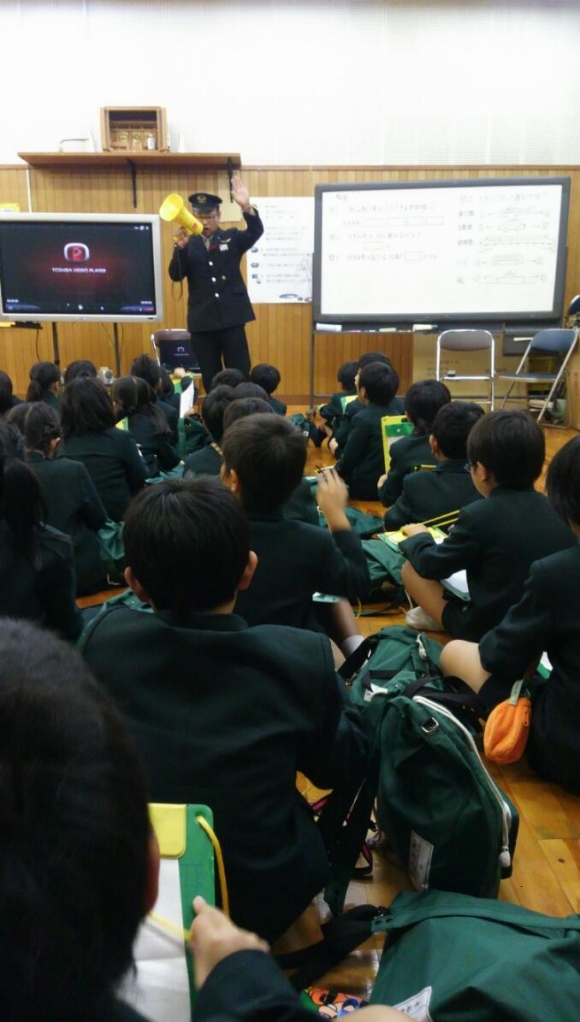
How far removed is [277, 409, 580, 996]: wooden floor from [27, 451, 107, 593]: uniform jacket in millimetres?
1241

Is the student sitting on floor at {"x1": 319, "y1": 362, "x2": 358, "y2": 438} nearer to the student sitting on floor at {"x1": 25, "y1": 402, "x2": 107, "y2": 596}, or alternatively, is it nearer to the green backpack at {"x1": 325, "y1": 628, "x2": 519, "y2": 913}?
the student sitting on floor at {"x1": 25, "y1": 402, "x2": 107, "y2": 596}

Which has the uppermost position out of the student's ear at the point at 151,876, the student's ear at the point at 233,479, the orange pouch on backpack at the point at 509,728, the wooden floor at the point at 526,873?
the student's ear at the point at 151,876

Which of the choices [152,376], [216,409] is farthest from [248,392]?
[152,376]

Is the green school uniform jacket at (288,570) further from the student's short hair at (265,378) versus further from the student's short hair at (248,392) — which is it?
the student's short hair at (265,378)

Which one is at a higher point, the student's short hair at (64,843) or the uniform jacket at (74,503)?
the student's short hair at (64,843)

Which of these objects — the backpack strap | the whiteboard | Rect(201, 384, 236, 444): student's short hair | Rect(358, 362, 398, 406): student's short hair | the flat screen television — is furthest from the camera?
the whiteboard

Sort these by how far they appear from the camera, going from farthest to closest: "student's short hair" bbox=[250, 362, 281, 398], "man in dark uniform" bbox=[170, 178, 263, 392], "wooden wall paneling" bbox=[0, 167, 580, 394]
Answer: "wooden wall paneling" bbox=[0, 167, 580, 394] < "man in dark uniform" bbox=[170, 178, 263, 392] < "student's short hair" bbox=[250, 362, 281, 398]

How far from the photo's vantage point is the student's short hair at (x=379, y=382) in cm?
372

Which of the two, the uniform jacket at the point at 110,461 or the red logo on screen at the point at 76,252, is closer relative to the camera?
the uniform jacket at the point at 110,461

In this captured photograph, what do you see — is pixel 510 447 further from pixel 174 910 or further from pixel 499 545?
pixel 174 910

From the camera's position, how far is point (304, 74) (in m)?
6.54

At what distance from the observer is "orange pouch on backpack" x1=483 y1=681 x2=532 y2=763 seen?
1598 mm

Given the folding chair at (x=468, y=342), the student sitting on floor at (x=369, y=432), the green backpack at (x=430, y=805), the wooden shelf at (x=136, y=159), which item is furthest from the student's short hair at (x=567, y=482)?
the wooden shelf at (x=136, y=159)

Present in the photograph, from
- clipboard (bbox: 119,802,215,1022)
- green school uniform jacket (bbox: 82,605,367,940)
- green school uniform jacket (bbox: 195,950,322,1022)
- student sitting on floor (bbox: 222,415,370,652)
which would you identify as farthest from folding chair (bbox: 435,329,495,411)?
green school uniform jacket (bbox: 195,950,322,1022)
